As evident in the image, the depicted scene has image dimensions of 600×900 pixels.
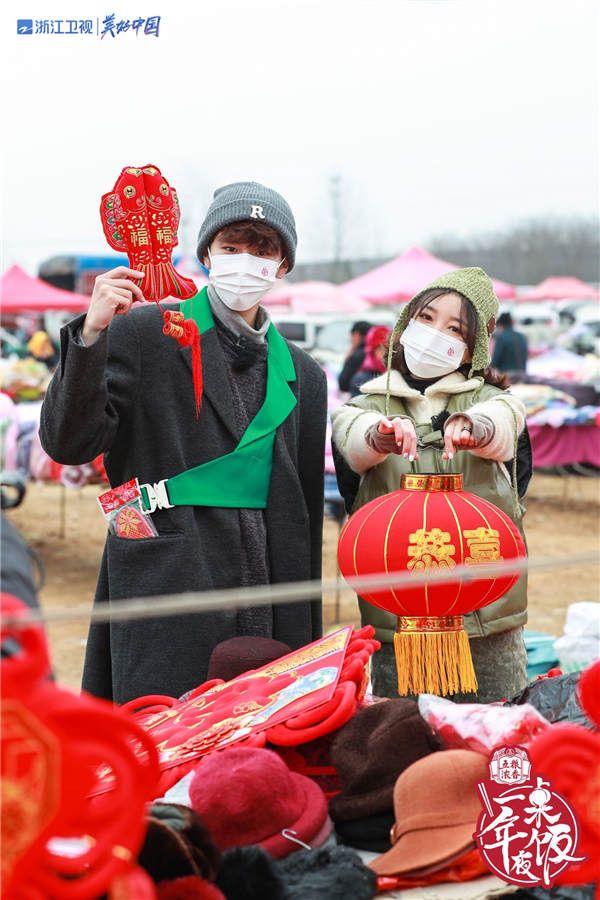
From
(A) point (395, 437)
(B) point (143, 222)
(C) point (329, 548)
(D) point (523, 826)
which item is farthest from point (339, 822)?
(C) point (329, 548)

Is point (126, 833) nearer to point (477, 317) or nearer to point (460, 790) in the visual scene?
point (460, 790)

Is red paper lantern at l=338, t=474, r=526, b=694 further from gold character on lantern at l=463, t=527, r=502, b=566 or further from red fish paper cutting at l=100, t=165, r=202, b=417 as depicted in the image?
red fish paper cutting at l=100, t=165, r=202, b=417

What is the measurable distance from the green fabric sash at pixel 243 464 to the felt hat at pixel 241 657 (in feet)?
1.26

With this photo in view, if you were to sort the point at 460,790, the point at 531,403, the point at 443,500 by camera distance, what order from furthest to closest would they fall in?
the point at 531,403
the point at 443,500
the point at 460,790

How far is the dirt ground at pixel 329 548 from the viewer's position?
606cm

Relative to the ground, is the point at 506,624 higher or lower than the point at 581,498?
higher

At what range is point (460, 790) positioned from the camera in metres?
1.48

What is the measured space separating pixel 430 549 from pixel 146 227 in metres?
0.93

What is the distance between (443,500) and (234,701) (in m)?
0.53

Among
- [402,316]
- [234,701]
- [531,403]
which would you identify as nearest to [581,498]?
[531,403]

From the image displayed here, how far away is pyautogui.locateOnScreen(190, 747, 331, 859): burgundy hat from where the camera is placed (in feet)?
4.64

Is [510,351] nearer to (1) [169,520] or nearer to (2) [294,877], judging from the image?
(1) [169,520]

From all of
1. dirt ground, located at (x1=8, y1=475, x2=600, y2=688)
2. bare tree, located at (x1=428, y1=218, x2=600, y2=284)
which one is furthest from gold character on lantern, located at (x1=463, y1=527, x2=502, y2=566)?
bare tree, located at (x1=428, y1=218, x2=600, y2=284)

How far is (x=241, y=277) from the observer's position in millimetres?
2344
